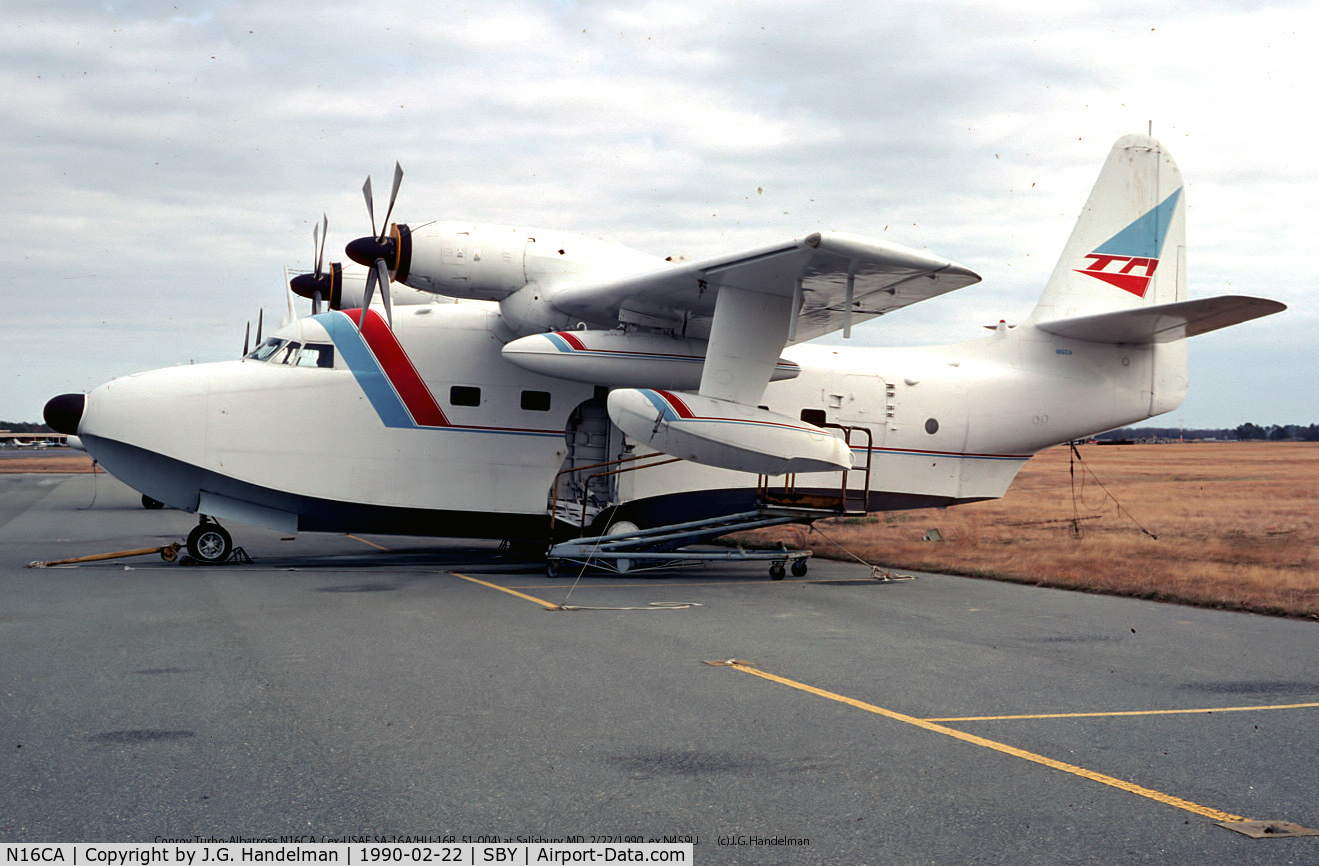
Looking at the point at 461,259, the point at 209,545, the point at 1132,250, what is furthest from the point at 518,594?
the point at 1132,250

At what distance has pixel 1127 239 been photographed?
1641cm

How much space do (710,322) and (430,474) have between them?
4.60m

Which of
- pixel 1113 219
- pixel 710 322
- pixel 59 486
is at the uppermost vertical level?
pixel 1113 219

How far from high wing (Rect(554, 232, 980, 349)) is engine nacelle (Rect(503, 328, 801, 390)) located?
1.02 feet

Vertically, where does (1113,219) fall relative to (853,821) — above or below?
above

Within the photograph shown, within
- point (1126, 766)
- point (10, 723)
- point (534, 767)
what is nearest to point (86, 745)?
point (10, 723)

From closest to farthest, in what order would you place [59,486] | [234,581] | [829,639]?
[829,639], [234,581], [59,486]

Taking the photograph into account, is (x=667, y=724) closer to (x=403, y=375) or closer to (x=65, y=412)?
(x=403, y=375)

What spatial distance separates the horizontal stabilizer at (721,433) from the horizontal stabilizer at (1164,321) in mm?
5183

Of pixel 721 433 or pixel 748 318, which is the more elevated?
pixel 748 318

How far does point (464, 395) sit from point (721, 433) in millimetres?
4367

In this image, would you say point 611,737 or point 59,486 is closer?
point 611,737

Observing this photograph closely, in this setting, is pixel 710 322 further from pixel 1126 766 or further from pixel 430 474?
pixel 1126 766

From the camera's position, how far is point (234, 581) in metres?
11.8
